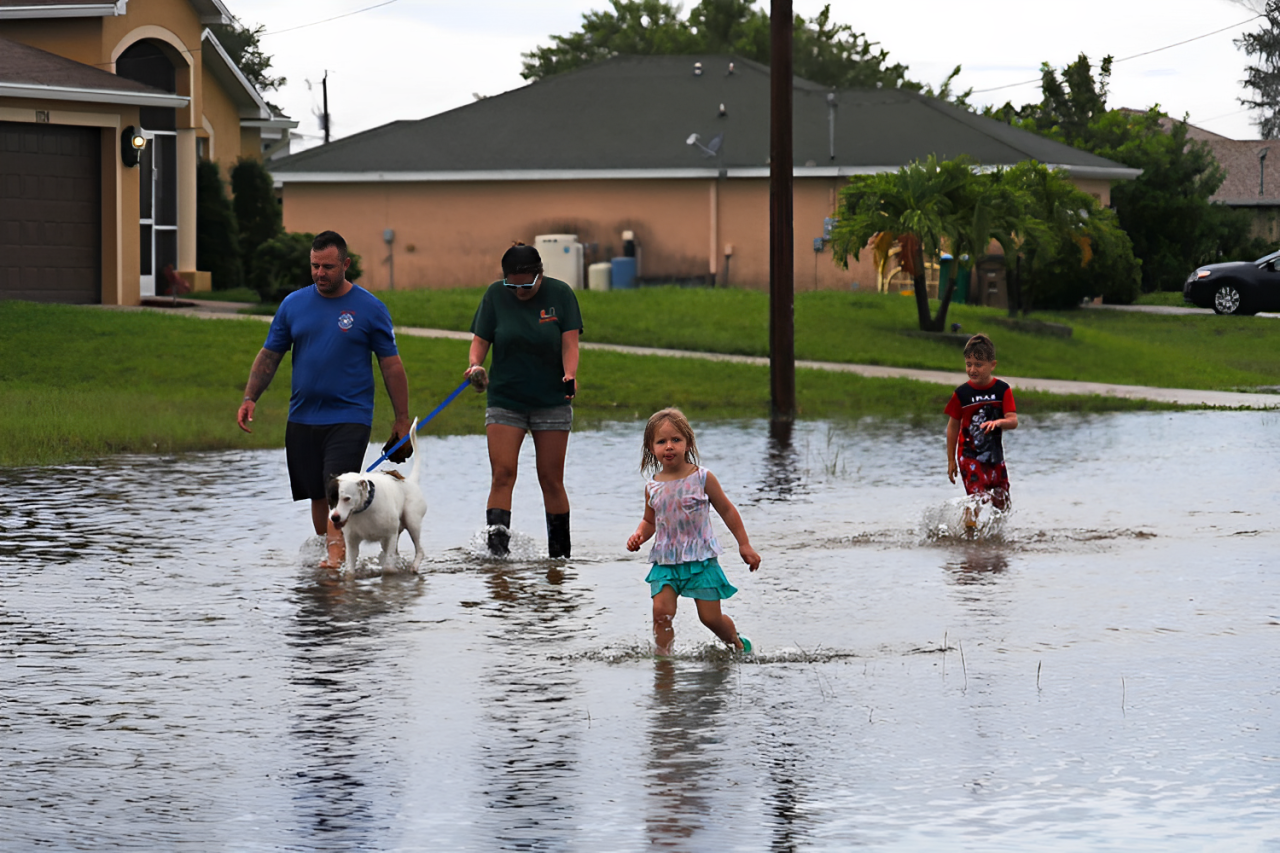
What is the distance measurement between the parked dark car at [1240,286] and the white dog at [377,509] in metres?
36.6

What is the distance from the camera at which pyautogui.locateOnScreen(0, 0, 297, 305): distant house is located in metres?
30.2

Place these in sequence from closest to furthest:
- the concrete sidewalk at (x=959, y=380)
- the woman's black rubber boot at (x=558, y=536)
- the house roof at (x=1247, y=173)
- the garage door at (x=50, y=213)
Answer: the woman's black rubber boot at (x=558, y=536), the concrete sidewalk at (x=959, y=380), the garage door at (x=50, y=213), the house roof at (x=1247, y=173)

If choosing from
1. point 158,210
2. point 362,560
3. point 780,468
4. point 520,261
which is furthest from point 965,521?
point 158,210

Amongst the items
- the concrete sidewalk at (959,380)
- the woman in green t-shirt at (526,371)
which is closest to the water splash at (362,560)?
the woman in green t-shirt at (526,371)

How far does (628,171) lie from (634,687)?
36.4 m

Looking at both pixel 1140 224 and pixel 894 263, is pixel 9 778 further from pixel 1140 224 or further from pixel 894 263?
pixel 1140 224

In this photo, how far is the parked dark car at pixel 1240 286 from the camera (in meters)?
44.3

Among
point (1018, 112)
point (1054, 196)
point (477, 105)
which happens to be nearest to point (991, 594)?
point (1054, 196)

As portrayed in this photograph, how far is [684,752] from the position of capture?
265 inches

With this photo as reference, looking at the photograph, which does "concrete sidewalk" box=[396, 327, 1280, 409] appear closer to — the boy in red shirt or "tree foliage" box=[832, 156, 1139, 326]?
"tree foliage" box=[832, 156, 1139, 326]

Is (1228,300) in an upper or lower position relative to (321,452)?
upper

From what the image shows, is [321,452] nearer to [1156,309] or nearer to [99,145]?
[99,145]

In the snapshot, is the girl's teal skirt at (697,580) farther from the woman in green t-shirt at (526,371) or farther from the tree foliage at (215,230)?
the tree foliage at (215,230)

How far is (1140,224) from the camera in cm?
5844
